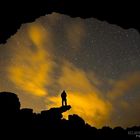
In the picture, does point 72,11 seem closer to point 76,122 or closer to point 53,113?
point 53,113

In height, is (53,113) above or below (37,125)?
above

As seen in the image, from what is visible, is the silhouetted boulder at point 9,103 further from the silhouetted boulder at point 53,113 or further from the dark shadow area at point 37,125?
the silhouetted boulder at point 53,113

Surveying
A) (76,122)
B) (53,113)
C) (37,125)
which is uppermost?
(53,113)

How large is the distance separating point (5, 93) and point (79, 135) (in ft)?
24.3

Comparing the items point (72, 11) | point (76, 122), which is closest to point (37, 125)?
point (76, 122)

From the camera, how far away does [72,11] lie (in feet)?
50.3

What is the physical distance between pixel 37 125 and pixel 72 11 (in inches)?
348

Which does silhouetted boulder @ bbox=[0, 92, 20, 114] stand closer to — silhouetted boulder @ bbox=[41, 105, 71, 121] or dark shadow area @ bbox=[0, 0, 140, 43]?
silhouetted boulder @ bbox=[41, 105, 71, 121]

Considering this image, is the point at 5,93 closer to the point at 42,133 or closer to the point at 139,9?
the point at 42,133

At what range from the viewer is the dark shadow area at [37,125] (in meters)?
16.5

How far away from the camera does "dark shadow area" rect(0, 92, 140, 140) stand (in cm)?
1651

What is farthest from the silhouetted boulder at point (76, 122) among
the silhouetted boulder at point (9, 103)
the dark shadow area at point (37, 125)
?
the silhouetted boulder at point (9, 103)

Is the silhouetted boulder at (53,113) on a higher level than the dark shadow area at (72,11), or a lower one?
lower

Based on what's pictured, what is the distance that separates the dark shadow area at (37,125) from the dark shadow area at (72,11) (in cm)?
640
